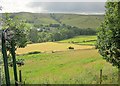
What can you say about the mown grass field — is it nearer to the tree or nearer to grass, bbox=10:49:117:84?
grass, bbox=10:49:117:84

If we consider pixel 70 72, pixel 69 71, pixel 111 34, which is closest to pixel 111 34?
pixel 111 34

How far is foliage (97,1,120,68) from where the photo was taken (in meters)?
16.3

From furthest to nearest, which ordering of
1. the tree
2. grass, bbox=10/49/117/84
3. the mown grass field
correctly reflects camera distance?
the mown grass field → grass, bbox=10/49/117/84 → the tree

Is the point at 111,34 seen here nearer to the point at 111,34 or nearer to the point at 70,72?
the point at 111,34

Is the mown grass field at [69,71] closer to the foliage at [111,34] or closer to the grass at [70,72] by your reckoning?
the grass at [70,72]

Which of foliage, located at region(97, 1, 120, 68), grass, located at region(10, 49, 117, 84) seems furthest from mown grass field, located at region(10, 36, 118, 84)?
foliage, located at region(97, 1, 120, 68)

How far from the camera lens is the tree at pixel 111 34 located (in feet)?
53.5

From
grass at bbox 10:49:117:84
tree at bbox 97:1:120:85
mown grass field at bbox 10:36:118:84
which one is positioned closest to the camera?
tree at bbox 97:1:120:85

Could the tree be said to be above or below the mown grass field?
above

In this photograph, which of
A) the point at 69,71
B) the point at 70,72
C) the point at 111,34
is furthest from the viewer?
the point at 69,71

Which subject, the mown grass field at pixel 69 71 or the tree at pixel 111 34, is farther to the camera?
the mown grass field at pixel 69 71

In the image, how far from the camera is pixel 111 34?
53.6 ft

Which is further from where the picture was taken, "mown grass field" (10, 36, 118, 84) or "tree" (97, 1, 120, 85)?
"mown grass field" (10, 36, 118, 84)

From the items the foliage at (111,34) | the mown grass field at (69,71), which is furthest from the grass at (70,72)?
the foliage at (111,34)
